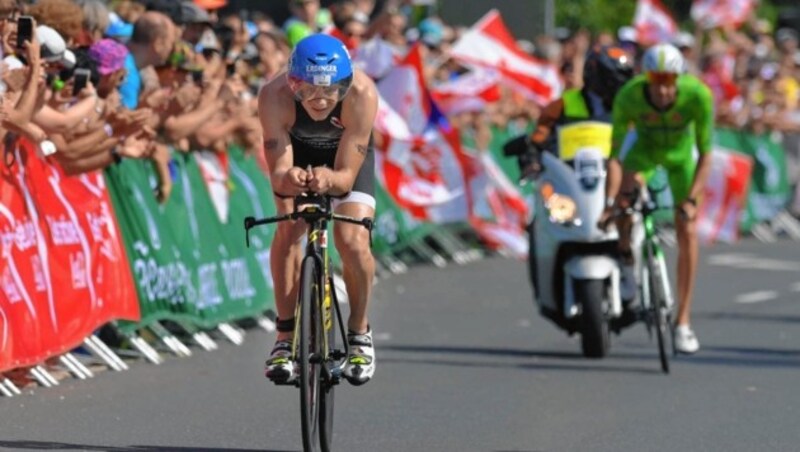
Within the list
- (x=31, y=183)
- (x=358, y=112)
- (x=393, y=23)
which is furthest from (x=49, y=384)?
(x=393, y=23)

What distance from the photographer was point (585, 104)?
46.1 feet

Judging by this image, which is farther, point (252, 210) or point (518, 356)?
point (252, 210)

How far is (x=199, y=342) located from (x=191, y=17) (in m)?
2.51

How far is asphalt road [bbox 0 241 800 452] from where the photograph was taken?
971 cm

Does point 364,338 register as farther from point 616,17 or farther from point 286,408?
point 616,17

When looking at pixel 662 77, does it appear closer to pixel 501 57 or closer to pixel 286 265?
pixel 286 265

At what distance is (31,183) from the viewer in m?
11.3

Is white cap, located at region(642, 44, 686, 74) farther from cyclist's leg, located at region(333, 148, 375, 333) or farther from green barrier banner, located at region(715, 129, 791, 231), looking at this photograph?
green barrier banner, located at region(715, 129, 791, 231)

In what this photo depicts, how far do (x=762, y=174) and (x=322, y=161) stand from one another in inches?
810

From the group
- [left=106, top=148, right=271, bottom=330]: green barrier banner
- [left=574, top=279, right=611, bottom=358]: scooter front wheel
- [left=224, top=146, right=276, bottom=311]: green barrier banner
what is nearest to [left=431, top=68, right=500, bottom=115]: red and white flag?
[left=224, top=146, right=276, bottom=311]: green barrier banner

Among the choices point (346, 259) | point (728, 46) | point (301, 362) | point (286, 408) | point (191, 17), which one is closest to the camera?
point (301, 362)

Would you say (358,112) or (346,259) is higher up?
(358,112)

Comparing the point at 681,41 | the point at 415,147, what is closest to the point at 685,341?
the point at 415,147

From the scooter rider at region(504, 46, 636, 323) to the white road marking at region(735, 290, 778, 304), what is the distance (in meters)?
4.69
